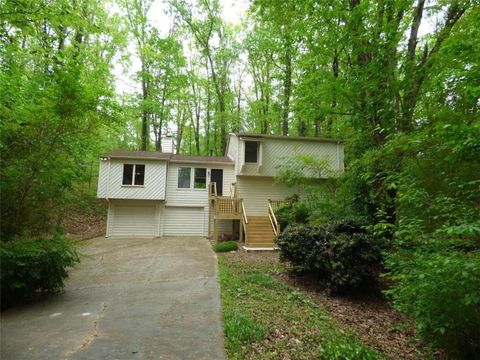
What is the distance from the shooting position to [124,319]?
4.13 meters

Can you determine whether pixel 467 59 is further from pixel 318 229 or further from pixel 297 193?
pixel 297 193

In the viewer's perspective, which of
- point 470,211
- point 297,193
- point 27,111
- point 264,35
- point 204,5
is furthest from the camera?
point 204,5

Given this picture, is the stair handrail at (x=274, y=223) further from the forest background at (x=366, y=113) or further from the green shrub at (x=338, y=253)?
the green shrub at (x=338, y=253)

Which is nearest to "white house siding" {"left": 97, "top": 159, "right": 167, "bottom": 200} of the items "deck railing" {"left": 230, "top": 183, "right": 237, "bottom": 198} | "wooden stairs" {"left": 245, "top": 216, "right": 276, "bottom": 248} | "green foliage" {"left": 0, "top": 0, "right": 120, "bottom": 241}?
"deck railing" {"left": 230, "top": 183, "right": 237, "bottom": 198}

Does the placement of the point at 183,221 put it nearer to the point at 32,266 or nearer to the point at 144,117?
the point at 144,117

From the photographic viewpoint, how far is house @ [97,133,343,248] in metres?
14.5

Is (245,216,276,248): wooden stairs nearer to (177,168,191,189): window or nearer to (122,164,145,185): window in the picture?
(177,168,191,189): window

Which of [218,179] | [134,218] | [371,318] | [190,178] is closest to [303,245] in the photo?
[371,318]

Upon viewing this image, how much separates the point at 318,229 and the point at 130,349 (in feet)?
16.2

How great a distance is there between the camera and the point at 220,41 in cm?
2238

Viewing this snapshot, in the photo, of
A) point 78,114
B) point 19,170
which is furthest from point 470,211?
point 19,170

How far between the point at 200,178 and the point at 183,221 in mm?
2730

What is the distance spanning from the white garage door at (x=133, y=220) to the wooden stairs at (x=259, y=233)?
5925mm

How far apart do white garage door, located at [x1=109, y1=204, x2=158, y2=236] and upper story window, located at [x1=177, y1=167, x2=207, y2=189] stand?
84.8 inches
